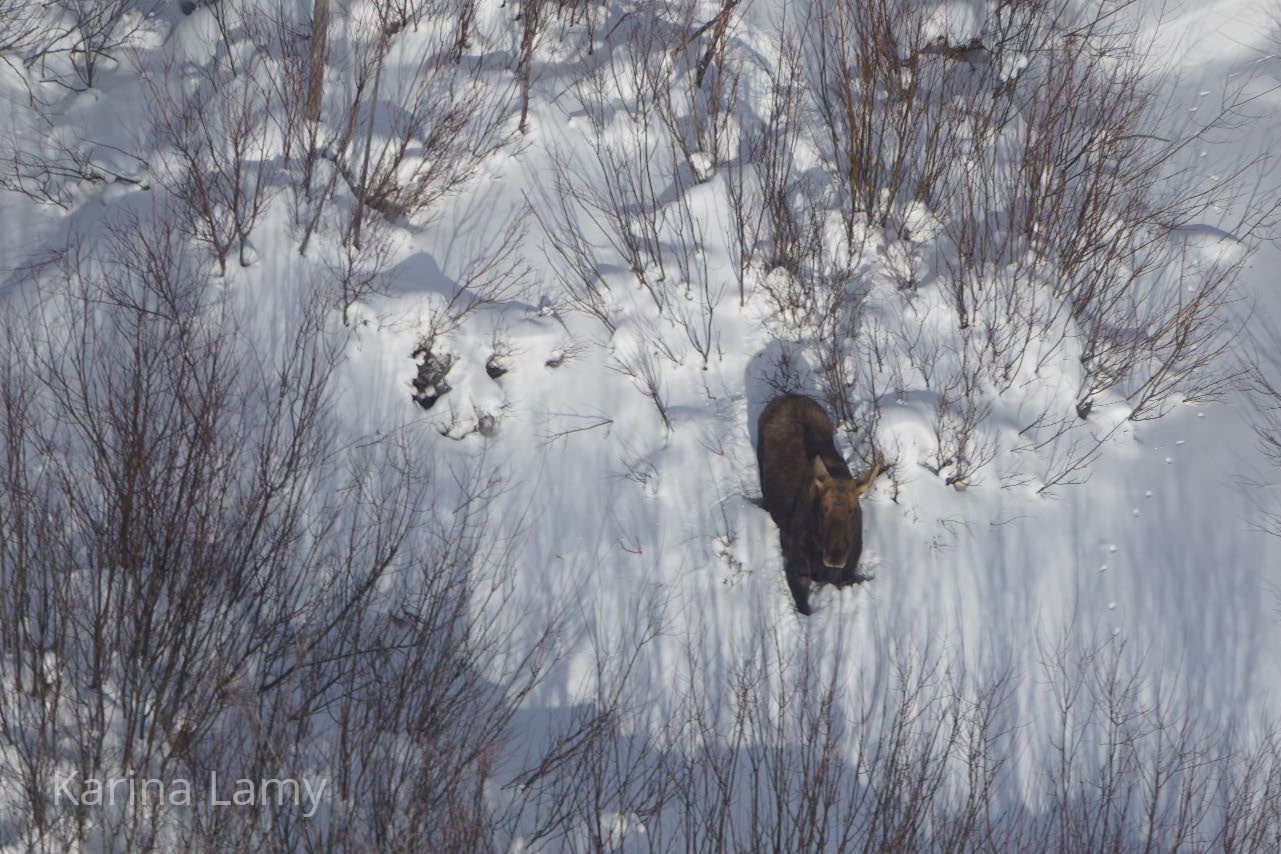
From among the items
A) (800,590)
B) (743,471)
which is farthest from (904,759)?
(743,471)

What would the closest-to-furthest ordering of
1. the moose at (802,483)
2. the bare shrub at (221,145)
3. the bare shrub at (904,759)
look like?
the bare shrub at (904,759) → the moose at (802,483) → the bare shrub at (221,145)

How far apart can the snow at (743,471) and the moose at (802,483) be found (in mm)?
220

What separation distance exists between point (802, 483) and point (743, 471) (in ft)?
2.51

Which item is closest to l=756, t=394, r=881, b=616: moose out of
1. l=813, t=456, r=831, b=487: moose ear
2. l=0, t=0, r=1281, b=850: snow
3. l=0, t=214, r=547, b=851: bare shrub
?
l=813, t=456, r=831, b=487: moose ear

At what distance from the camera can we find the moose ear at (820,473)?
7.99 m

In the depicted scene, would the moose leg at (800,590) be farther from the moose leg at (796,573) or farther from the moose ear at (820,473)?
the moose ear at (820,473)

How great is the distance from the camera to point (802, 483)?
340 inches

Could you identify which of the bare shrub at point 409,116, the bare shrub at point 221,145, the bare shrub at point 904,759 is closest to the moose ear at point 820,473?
the bare shrub at point 904,759

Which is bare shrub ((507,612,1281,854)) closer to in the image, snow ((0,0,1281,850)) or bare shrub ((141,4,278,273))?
snow ((0,0,1281,850))

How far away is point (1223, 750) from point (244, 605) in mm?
8646

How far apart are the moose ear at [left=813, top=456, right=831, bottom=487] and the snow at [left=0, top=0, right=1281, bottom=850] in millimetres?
1077

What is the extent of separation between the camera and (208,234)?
9328 mm

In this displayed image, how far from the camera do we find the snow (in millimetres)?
8773

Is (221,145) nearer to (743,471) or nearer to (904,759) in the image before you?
(743,471)
